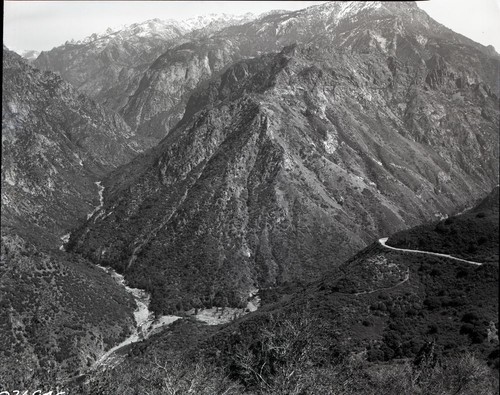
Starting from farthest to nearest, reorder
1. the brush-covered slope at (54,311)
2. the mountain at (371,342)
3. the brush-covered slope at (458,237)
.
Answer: the brush-covered slope at (54,311) < the brush-covered slope at (458,237) < the mountain at (371,342)

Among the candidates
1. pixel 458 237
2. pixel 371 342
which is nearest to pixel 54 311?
pixel 371 342

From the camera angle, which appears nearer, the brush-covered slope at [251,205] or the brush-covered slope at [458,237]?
the brush-covered slope at [458,237]

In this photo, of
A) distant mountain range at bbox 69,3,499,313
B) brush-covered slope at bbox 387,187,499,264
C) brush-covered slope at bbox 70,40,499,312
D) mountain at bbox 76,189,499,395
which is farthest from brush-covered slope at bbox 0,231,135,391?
brush-covered slope at bbox 387,187,499,264

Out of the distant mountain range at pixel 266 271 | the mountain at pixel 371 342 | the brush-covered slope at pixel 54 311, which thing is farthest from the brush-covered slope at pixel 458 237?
the brush-covered slope at pixel 54 311

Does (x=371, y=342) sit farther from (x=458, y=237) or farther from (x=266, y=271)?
(x=266, y=271)

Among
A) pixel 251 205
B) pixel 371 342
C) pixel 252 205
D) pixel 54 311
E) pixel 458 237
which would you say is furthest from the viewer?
pixel 251 205

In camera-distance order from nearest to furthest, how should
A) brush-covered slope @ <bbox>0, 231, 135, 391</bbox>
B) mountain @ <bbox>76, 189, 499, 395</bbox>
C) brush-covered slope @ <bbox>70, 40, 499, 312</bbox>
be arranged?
mountain @ <bbox>76, 189, 499, 395</bbox> < brush-covered slope @ <bbox>0, 231, 135, 391</bbox> < brush-covered slope @ <bbox>70, 40, 499, 312</bbox>

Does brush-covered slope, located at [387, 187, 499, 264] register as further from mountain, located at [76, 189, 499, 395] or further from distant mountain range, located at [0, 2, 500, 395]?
mountain, located at [76, 189, 499, 395]

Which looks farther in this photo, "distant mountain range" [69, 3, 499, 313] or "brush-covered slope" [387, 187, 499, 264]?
"distant mountain range" [69, 3, 499, 313]

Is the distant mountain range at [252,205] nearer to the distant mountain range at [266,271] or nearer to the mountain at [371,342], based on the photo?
the distant mountain range at [266,271]

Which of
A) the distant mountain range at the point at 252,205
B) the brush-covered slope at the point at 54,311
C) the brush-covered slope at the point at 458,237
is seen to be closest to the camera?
the brush-covered slope at the point at 458,237
